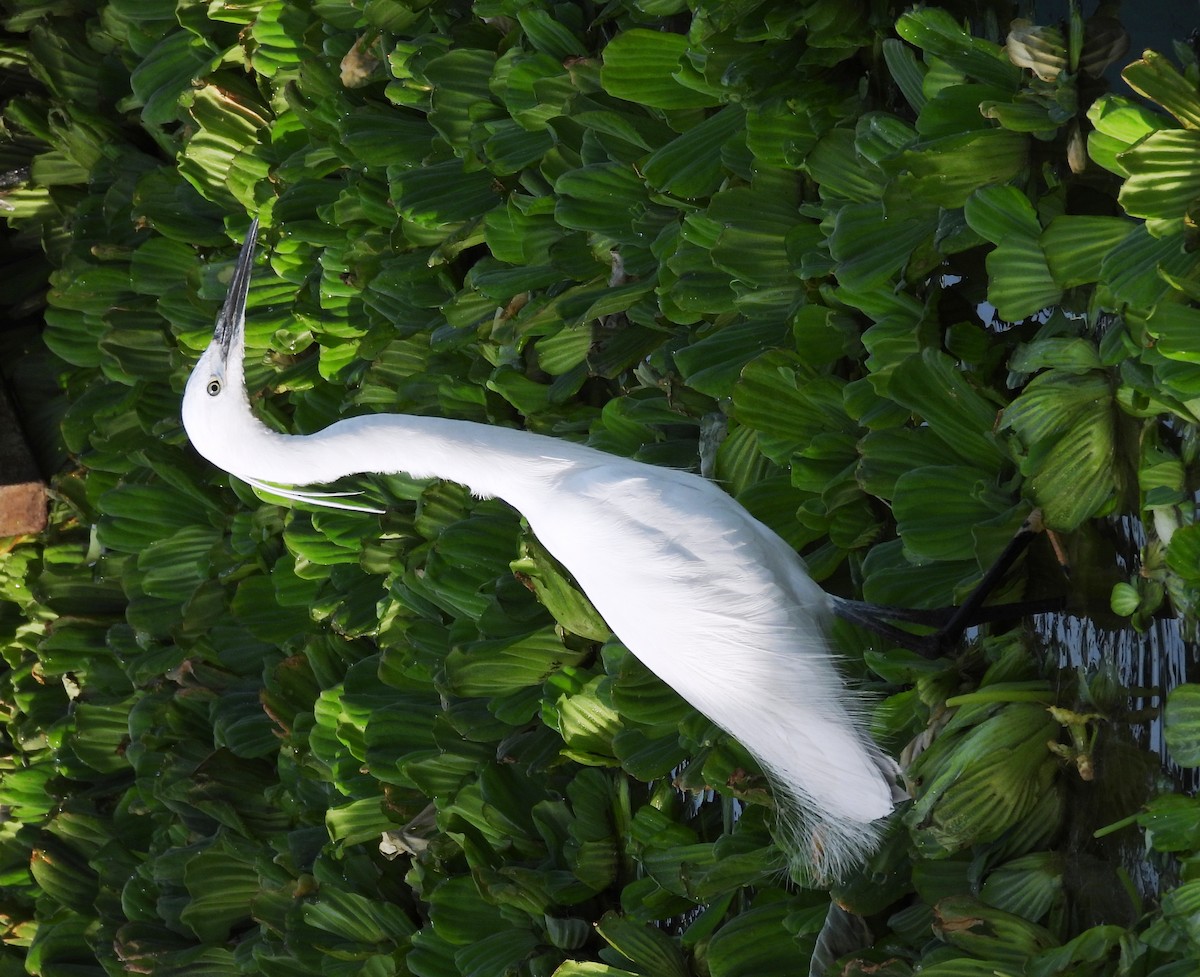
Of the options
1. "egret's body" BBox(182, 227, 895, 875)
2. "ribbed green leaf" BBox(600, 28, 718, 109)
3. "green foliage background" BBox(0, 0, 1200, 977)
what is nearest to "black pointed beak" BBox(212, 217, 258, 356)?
"green foliage background" BBox(0, 0, 1200, 977)

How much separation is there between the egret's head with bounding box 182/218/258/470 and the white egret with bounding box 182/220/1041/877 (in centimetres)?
24

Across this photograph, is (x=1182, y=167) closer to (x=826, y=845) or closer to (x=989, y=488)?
(x=989, y=488)

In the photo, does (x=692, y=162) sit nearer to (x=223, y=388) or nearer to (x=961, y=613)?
(x=961, y=613)

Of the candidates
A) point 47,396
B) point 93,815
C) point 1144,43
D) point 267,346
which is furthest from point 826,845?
point 47,396

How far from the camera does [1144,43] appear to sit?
922 millimetres

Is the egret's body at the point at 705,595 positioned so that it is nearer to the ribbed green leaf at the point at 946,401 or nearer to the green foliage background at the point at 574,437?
the green foliage background at the point at 574,437

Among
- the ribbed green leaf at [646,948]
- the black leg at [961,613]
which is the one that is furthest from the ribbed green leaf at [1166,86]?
the ribbed green leaf at [646,948]

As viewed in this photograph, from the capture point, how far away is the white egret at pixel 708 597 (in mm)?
1101

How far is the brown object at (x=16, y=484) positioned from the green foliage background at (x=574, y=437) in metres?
0.07

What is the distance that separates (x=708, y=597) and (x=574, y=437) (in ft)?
1.34

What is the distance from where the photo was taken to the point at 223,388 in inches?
61.1

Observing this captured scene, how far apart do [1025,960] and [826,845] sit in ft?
0.71

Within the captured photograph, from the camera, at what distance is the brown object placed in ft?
8.74

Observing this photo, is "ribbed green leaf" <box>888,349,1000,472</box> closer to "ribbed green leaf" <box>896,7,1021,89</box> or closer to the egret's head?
"ribbed green leaf" <box>896,7,1021,89</box>
